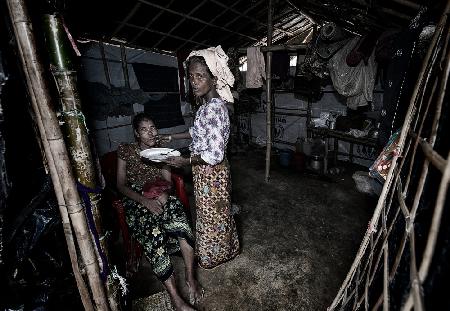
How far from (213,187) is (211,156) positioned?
1.40 feet

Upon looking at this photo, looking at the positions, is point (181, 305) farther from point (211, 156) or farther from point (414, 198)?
point (414, 198)

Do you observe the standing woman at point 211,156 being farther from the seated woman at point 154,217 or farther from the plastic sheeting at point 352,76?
the plastic sheeting at point 352,76

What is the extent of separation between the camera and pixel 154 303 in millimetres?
2568

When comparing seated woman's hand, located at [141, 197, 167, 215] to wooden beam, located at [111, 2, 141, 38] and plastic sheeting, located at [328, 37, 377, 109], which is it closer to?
wooden beam, located at [111, 2, 141, 38]

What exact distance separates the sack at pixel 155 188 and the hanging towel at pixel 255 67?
4155mm

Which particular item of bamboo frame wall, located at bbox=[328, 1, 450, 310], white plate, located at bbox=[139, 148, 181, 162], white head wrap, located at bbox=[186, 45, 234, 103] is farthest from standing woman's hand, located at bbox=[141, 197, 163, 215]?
bamboo frame wall, located at bbox=[328, 1, 450, 310]

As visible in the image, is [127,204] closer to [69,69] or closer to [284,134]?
[69,69]

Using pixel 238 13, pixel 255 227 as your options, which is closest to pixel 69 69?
pixel 255 227

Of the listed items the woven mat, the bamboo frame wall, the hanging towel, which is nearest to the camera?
the bamboo frame wall

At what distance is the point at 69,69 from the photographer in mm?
1234

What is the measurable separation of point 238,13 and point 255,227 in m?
5.54

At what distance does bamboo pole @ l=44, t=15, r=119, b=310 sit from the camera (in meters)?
1.18

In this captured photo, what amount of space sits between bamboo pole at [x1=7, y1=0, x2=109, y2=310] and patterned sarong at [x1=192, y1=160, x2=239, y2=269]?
1375 mm

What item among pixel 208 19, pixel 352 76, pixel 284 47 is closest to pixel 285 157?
pixel 352 76
